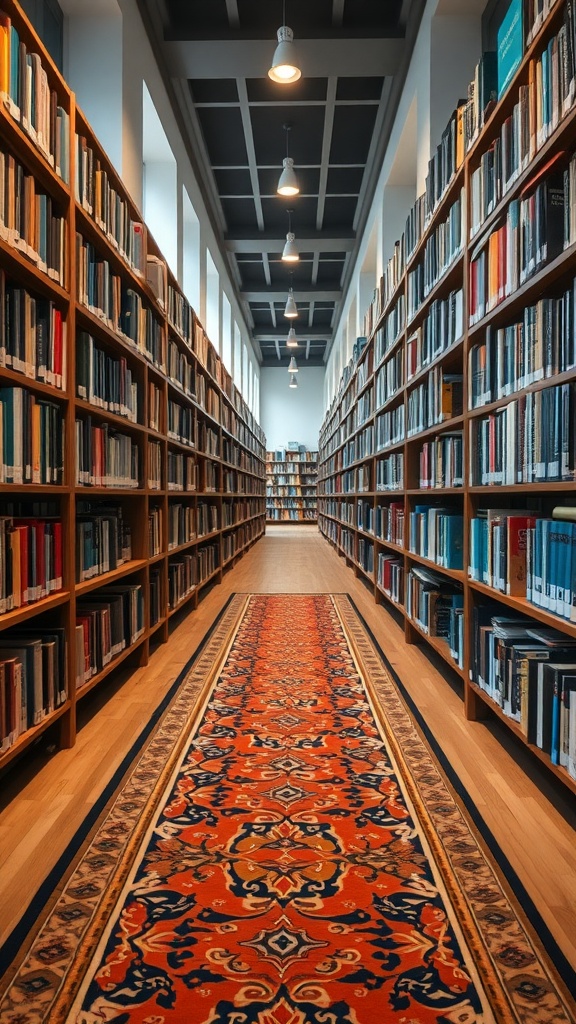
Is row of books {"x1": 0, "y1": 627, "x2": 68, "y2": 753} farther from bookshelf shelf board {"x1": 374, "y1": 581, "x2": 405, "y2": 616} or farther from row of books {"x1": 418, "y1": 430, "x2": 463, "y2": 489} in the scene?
bookshelf shelf board {"x1": 374, "y1": 581, "x2": 405, "y2": 616}

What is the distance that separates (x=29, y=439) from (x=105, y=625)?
1.05 meters

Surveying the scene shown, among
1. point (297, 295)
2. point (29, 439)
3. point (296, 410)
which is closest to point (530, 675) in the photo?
point (29, 439)

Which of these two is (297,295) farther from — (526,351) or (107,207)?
(526,351)

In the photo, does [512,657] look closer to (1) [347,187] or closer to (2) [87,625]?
(2) [87,625]

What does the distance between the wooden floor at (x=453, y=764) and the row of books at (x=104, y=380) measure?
132 cm

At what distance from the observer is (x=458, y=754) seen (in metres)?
2.32

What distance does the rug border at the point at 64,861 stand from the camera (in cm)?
131

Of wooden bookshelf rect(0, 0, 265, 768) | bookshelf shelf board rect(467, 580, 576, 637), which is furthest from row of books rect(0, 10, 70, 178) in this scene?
bookshelf shelf board rect(467, 580, 576, 637)

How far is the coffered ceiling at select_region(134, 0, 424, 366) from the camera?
519cm

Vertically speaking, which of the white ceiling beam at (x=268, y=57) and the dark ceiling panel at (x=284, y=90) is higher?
the dark ceiling panel at (x=284, y=90)

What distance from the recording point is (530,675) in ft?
6.56

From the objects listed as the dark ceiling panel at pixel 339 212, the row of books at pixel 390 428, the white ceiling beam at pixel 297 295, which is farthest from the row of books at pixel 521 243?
the white ceiling beam at pixel 297 295

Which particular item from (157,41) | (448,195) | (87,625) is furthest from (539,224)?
(157,41)

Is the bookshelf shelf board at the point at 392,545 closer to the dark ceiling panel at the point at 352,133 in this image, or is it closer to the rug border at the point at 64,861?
the rug border at the point at 64,861
